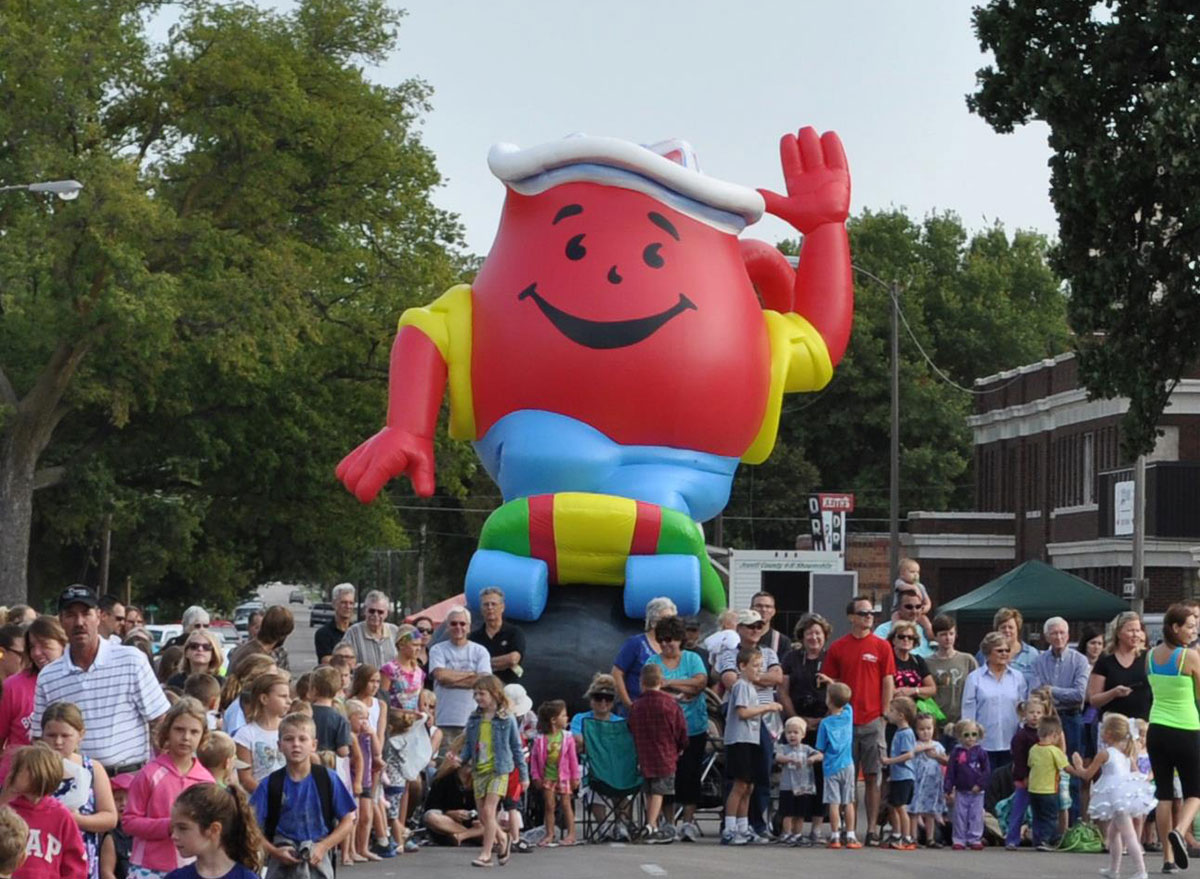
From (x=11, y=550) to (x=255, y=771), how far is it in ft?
87.8

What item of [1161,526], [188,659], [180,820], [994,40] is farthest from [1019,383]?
[180,820]

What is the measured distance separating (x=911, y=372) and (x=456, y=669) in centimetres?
5563

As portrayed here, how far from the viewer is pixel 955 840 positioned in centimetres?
1600

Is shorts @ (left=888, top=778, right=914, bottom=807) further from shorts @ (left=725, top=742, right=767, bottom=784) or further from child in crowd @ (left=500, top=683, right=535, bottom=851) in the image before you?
child in crowd @ (left=500, top=683, right=535, bottom=851)

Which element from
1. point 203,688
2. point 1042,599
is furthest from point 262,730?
point 1042,599

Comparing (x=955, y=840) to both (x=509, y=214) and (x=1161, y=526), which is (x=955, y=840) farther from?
(x=1161, y=526)

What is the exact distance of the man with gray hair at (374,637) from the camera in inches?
615

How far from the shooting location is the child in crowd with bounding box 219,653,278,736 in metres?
10.6

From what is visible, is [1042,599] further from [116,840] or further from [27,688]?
[27,688]

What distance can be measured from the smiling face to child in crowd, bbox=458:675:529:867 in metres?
5.21

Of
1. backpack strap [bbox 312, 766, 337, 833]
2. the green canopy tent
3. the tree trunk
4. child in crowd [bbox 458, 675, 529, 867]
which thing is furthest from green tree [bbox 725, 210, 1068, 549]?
backpack strap [bbox 312, 766, 337, 833]

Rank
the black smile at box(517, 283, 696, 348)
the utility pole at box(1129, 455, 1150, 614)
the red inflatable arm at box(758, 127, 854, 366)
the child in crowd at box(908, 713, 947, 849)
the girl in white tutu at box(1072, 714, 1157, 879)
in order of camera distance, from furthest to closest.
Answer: the utility pole at box(1129, 455, 1150, 614), the red inflatable arm at box(758, 127, 854, 366), the black smile at box(517, 283, 696, 348), the child in crowd at box(908, 713, 947, 849), the girl in white tutu at box(1072, 714, 1157, 879)

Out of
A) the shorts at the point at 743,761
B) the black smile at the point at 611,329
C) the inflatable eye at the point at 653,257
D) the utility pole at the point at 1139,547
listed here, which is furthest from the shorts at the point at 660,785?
the utility pole at the point at 1139,547

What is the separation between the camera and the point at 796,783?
15.8 metres
